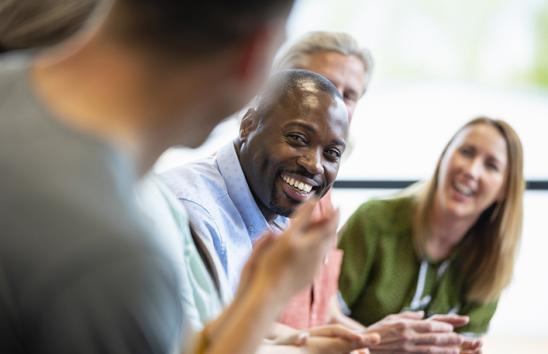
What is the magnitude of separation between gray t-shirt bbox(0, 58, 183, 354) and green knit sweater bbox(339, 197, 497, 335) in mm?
1882

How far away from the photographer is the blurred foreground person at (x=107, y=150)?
2.30ft

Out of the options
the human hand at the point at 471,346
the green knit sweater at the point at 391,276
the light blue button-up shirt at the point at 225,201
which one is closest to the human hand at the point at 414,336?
the human hand at the point at 471,346

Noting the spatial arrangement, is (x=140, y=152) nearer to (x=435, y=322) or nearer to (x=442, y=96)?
(x=435, y=322)

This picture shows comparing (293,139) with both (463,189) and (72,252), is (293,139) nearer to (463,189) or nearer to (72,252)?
(72,252)

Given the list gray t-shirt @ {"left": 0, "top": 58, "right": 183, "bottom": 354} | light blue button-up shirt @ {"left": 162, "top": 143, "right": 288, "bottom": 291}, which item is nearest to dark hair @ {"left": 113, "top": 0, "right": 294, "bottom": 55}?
gray t-shirt @ {"left": 0, "top": 58, "right": 183, "bottom": 354}

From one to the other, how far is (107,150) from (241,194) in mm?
920

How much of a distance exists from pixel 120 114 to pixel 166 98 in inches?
1.6

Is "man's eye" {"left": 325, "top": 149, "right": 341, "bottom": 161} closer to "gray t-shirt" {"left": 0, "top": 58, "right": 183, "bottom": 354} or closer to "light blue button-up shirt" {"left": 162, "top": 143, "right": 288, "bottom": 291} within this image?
"light blue button-up shirt" {"left": 162, "top": 143, "right": 288, "bottom": 291}

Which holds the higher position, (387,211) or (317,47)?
(317,47)

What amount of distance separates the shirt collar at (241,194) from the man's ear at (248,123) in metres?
0.04

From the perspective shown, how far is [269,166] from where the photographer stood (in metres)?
1.63

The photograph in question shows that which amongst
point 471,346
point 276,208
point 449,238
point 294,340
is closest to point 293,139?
point 276,208

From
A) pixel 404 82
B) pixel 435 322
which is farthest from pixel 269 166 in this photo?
pixel 404 82

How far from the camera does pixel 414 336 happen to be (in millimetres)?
1973
